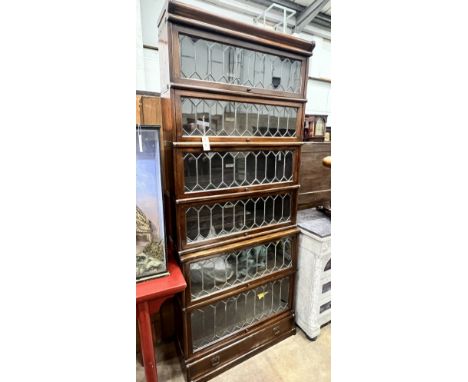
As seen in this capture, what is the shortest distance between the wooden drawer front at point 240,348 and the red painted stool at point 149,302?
13.1 inches

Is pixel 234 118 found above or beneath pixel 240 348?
above

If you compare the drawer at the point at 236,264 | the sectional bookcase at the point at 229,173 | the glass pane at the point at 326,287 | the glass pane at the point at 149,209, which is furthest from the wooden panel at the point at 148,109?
the glass pane at the point at 326,287

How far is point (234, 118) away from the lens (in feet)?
3.76

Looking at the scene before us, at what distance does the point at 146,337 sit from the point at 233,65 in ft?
4.36

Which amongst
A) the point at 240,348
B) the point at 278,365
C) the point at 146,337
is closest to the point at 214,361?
the point at 240,348

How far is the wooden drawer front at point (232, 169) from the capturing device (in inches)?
42.4

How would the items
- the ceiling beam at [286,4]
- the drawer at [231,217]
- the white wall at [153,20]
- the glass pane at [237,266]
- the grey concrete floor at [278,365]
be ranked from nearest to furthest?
the drawer at [231,217], the glass pane at [237,266], the grey concrete floor at [278,365], the white wall at [153,20], the ceiling beam at [286,4]

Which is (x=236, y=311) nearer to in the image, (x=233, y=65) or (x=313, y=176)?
(x=313, y=176)

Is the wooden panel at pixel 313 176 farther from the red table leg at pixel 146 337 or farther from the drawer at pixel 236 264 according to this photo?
the red table leg at pixel 146 337

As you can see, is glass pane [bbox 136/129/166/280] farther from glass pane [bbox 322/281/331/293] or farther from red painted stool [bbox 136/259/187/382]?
glass pane [bbox 322/281/331/293]
